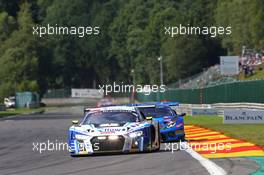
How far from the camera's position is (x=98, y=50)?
151625 mm

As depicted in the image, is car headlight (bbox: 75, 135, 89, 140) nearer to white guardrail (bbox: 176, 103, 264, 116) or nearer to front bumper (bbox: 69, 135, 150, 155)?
front bumper (bbox: 69, 135, 150, 155)

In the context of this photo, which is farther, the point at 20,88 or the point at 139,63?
the point at 139,63

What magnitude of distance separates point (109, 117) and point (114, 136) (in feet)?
4.90

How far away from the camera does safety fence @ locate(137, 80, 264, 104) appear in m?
44.4

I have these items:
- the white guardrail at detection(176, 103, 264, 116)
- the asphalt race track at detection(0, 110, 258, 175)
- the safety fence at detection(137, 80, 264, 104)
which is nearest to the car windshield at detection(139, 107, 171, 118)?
the asphalt race track at detection(0, 110, 258, 175)

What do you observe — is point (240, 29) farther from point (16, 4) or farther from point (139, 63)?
point (16, 4)

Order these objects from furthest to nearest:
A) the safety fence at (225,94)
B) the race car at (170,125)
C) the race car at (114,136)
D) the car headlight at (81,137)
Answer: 1. the safety fence at (225,94)
2. the race car at (170,125)
3. the car headlight at (81,137)
4. the race car at (114,136)

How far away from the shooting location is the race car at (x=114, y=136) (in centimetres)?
1956

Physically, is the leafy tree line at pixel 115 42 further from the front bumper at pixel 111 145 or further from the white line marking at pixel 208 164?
the front bumper at pixel 111 145

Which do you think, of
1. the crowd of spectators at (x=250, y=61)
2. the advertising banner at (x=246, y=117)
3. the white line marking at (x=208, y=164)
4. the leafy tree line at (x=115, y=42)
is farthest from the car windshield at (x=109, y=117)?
the leafy tree line at (x=115, y=42)

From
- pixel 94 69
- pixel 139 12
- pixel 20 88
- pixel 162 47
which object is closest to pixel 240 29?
pixel 162 47

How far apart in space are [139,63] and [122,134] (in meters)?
107

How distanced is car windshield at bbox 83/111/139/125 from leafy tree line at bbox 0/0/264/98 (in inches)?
2278

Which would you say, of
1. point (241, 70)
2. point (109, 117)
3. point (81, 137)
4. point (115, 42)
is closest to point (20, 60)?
point (115, 42)
